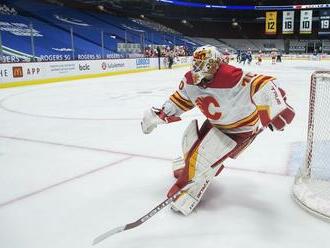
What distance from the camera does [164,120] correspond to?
2.40 metres

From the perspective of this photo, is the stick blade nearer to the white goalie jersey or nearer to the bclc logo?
the white goalie jersey

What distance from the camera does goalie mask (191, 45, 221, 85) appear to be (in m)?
2.06

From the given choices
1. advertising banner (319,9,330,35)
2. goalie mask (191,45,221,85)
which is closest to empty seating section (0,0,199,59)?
advertising banner (319,9,330,35)

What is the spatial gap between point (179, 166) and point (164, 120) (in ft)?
1.50

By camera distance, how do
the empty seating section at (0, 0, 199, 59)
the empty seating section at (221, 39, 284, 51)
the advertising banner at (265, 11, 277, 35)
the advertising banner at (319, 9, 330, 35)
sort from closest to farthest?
the empty seating section at (0, 0, 199, 59), the advertising banner at (265, 11, 277, 35), the advertising banner at (319, 9, 330, 35), the empty seating section at (221, 39, 284, 51)

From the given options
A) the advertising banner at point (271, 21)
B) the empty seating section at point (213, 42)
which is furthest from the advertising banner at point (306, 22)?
the empty seating section at point (213, 42)

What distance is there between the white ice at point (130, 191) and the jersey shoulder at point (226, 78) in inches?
27.6

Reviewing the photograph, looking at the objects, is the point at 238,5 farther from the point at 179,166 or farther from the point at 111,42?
the point at 179,166

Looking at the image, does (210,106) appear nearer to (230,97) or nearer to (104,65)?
(230,97)

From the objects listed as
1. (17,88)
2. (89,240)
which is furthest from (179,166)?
(17,88)

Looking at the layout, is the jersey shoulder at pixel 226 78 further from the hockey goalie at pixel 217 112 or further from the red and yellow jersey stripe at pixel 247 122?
the red and yellow jersey stripe at pixel 247 122

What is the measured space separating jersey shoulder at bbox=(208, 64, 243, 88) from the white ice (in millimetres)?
701

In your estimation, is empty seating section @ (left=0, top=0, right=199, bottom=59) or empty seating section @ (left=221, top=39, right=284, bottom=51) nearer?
empty seating section @ (left=0, top=0, right=199, bottom=59)

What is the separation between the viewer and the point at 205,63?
80.8 inches
